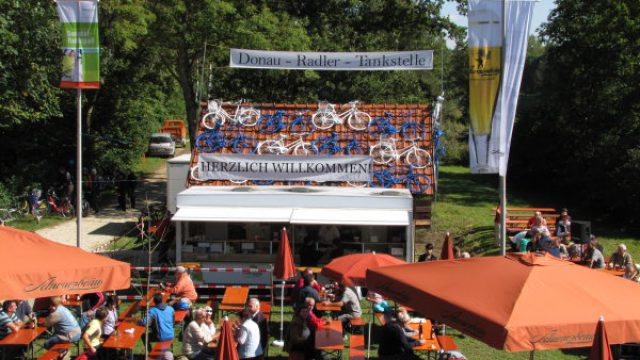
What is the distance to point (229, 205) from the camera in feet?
51.7

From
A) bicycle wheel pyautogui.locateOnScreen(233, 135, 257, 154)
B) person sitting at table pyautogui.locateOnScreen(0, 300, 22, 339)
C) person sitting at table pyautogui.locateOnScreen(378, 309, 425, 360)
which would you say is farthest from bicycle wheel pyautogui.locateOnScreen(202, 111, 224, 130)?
person sitting at table pyautogui.locateOnScreen(378, 309, 425, 360)

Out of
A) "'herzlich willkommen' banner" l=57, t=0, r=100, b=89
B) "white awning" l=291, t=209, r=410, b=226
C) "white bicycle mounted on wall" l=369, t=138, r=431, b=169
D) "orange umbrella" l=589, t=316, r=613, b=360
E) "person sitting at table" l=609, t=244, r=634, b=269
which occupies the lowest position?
"person sitting at table" l=609, t=244, r=634, b=269

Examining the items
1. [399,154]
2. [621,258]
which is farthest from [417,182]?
[621,258]

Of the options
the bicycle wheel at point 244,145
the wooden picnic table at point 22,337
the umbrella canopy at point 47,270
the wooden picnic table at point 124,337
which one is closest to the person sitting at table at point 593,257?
the bicycle wheel at point 244,145

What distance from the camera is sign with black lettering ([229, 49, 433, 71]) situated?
763 inches

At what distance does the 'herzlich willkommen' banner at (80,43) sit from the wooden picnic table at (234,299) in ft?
15.3

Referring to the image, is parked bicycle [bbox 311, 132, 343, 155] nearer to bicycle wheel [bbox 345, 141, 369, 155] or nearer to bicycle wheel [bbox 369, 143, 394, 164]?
bicycle wheel [bbox 345, 141, 369, 155]

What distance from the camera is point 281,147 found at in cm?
1948

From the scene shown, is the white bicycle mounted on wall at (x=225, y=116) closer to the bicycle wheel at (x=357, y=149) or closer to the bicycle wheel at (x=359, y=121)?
the bicycle wheel at (x=359, y=121)

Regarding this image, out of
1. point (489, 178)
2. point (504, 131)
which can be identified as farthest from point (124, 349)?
point (489, 178)

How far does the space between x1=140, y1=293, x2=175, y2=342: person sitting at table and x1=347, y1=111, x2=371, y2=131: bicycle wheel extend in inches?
394

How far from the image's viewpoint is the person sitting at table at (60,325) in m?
10.5

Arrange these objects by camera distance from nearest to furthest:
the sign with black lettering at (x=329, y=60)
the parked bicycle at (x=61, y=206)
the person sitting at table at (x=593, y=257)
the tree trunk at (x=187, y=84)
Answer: the person sitting at table at (x=593, y=257) < the sign with black lettering at (x=329, y=60) < the parked bicycle at (x=61, y=206) < the tree trunk at (x=187, y=84)

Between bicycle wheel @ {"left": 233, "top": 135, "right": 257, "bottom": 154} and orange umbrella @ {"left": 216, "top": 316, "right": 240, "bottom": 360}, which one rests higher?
bicycle wheel @ {"left": 233, "top": 135, "right": 257, "bottom": 154}
